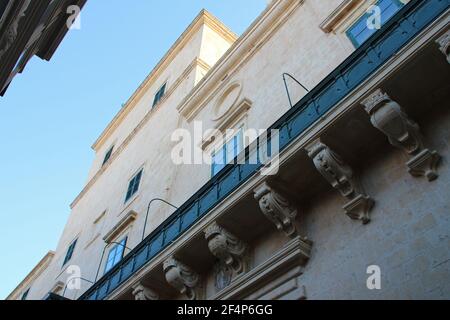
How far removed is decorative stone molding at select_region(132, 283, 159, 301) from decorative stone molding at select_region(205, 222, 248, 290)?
2049 mm

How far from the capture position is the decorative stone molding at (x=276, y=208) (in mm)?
7742

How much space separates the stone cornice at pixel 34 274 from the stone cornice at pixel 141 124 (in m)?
3.44

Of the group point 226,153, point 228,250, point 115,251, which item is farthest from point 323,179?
point 115,251

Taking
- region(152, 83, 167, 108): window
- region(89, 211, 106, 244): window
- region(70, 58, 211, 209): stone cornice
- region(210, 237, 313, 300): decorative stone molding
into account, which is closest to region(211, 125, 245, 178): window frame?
region(210, 237, 313, 300): decorative stone molding

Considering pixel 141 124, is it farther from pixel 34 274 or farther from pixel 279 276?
pixel 279 276

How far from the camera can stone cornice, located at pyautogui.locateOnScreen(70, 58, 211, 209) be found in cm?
1995

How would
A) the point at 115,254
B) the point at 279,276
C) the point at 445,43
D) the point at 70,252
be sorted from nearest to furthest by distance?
the point at 445,43
the point at 279,276
the point at 115,254
the point at 70,252

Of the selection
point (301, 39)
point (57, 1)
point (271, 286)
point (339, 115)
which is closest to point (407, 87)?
point (339, 115)

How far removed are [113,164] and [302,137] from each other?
17.2 metres

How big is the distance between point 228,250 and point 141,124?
14751 mm

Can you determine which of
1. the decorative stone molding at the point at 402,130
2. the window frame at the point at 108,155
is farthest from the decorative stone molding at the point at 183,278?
the window frame at the point at 108,155

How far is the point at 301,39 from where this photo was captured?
40.2 feet

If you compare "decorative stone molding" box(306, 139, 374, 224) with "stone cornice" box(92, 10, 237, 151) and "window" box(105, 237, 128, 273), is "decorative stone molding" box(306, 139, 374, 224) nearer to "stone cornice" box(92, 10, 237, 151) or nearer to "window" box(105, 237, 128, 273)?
"window" box(105, 237, 128, 273)

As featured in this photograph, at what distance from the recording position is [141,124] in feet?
72.2
